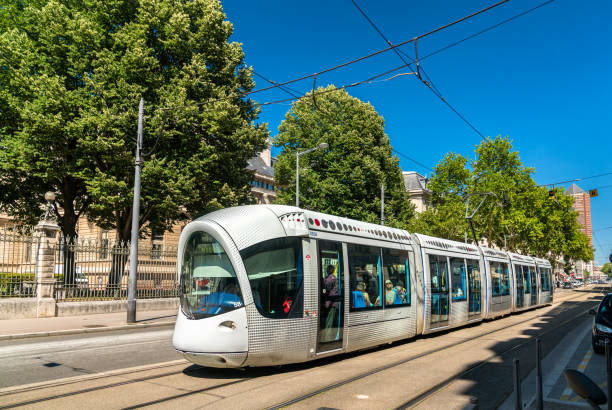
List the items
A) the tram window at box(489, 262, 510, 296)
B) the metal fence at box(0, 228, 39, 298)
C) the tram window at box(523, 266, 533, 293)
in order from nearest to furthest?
1. the metal fence at box(0, 228, 39, 298)
2. the tram window at box(489, 262, 510, 296)
3. the tram window at box(523, 266, 533, 293)

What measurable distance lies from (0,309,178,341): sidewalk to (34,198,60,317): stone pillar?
0.48 m

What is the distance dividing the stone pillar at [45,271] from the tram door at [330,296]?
41.7 ft

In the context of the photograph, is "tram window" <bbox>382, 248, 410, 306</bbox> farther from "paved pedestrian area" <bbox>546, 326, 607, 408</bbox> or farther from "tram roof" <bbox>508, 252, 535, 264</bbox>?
"tram roof" <bbox>508, 252, 535, 264</bbox>

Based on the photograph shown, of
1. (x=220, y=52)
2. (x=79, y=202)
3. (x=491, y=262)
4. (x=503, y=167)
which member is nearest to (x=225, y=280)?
(x=491, y=262)

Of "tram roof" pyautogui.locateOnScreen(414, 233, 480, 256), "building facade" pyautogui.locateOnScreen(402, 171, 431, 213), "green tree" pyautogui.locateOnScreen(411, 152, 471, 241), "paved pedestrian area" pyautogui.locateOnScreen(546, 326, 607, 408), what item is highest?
"building facade" pyautogui.locateOnScreen(402, 171, 431, 213)

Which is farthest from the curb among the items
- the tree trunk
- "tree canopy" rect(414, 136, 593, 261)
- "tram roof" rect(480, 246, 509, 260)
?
"tree canopy" rect(414, 136, 593, 261)

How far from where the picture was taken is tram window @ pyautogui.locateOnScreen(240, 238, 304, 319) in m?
7.55

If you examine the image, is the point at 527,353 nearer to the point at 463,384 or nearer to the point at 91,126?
the point at 463,384

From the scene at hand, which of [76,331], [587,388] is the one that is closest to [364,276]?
[587,388]

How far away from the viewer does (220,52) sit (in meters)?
24.5

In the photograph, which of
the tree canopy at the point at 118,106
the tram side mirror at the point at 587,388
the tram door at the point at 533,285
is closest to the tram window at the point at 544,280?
the tram door at the point at 533,285

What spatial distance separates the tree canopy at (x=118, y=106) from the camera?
20.6 metres

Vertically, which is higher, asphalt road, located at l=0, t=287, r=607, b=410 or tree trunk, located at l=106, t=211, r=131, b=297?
tree trunk, located at l=106, t=211, r=131, b=297

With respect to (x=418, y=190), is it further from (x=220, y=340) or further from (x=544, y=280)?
(x=220, y=340)
